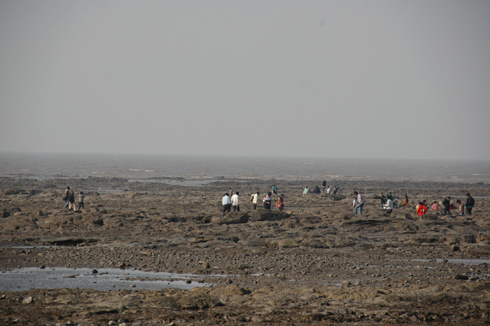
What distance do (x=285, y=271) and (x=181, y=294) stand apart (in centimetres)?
473

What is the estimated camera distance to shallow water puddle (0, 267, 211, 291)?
15188 millimetres

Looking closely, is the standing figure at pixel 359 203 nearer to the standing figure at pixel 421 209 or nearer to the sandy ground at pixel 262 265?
the sandy ground at pixel 262 265

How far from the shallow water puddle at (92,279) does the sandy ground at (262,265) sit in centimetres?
73

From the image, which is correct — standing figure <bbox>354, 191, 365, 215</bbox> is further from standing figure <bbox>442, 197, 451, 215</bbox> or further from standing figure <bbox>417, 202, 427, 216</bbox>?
standing figure <bbox>442, 197, 451, 215</bbox>

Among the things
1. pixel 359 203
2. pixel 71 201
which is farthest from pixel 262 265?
pixel 71 201

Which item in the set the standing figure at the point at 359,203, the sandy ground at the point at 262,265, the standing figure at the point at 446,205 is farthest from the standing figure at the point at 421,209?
the standing figure at the point at 359,203

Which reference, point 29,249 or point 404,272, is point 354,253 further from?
point 29,249

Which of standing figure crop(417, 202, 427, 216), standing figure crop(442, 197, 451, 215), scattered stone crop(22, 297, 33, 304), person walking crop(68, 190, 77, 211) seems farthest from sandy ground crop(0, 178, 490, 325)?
person walking crop(68, 190, 77, 211)

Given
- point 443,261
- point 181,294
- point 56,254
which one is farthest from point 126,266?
point 443,261

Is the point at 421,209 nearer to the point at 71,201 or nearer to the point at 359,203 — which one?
the point at 359,203

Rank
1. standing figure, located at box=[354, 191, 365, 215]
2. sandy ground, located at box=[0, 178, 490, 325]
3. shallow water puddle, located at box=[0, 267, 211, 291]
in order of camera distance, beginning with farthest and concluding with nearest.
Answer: standing figure, located at box=[354, 191, 365, 215] < shallow water puddle, located at box=[0, 267, 211, 291] < sandy ground, located at box=[0, 178, 490, 325]

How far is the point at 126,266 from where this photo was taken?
18266 mm

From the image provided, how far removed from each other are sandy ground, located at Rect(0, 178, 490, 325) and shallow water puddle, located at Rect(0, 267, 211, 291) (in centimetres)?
73

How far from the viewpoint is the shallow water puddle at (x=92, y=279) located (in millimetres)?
15188
